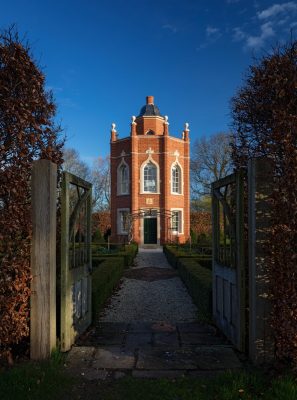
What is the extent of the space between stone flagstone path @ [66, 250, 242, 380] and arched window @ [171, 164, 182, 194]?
20.9m

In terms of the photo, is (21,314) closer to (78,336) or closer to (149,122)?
(78,336)

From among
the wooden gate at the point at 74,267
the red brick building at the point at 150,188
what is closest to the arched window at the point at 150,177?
the red brick building at the point at 150,188

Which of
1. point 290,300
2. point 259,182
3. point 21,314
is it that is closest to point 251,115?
point 259,182

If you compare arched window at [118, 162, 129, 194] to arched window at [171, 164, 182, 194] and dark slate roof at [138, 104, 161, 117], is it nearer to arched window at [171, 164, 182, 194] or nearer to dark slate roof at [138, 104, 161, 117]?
arched window at [171, 164, 182, 194]

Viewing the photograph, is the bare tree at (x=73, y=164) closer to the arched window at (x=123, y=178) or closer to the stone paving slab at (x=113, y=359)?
the arched window at (x=123, y=178)

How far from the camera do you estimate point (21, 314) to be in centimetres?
413

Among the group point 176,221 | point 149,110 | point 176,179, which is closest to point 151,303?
point 176,221

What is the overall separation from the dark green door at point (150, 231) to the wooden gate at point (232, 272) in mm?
21905

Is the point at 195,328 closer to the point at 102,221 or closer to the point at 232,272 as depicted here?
the point at 232,272

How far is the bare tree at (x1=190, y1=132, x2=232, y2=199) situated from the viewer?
117ft

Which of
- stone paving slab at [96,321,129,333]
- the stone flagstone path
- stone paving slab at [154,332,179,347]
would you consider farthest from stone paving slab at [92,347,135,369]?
stone paving slab at [96,321,129,333]

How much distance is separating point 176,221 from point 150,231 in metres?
2.28

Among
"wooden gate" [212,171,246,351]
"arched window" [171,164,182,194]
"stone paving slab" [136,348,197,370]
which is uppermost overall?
"arched window" [171,164,182,194]

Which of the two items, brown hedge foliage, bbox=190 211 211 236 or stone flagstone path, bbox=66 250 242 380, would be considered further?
brown hedge foliage, bbox=190 211 211 236
